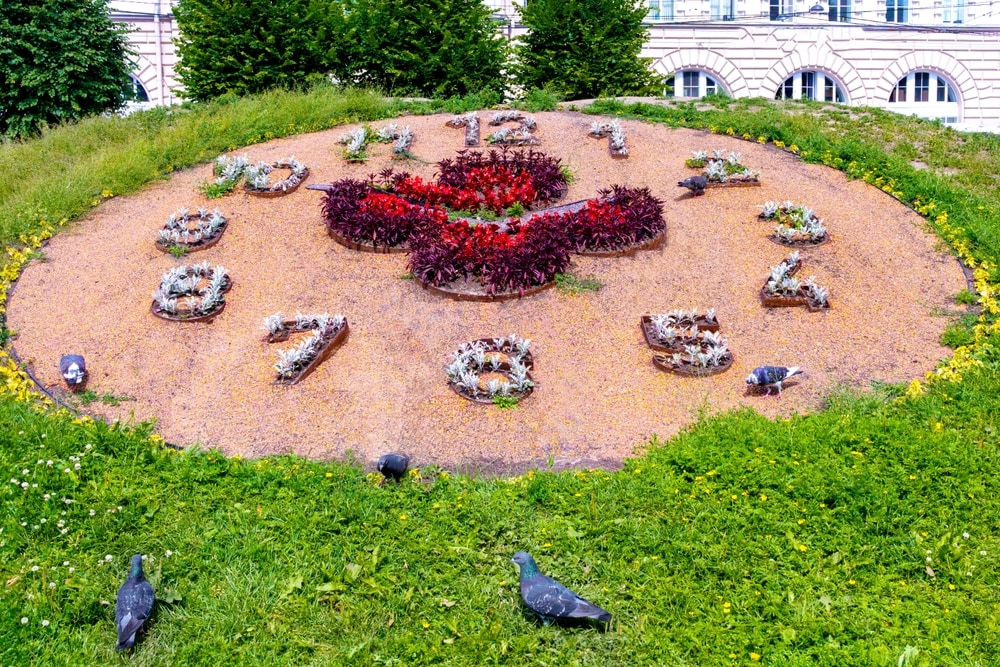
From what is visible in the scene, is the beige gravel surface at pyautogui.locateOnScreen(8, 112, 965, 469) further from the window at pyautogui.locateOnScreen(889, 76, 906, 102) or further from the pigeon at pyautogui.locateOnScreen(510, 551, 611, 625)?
the window at pyautogui.locateOnScreen(889, 76, 906, 102)

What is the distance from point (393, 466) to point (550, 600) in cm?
163

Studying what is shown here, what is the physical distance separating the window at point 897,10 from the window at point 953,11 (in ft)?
3.89

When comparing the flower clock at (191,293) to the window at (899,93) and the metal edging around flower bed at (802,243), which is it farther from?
the window at (899,93)

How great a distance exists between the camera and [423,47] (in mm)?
16234

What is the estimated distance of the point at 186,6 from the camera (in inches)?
644

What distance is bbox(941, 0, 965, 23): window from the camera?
108ft

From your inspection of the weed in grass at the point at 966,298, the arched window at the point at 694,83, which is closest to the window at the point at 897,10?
the arched window at the point at 694,83

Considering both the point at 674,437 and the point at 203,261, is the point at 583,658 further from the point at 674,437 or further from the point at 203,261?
the point at 203,261

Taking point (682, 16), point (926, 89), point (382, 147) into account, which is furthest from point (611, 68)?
point (926, 89)

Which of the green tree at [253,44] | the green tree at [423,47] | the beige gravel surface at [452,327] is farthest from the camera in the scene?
the green tree at [423,47]

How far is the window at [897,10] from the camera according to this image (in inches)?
1299

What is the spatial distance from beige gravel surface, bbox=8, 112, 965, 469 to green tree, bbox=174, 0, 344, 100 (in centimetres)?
539

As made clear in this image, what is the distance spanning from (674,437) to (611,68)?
36.9 ft

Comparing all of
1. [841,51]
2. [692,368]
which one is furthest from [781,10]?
[692,368]
